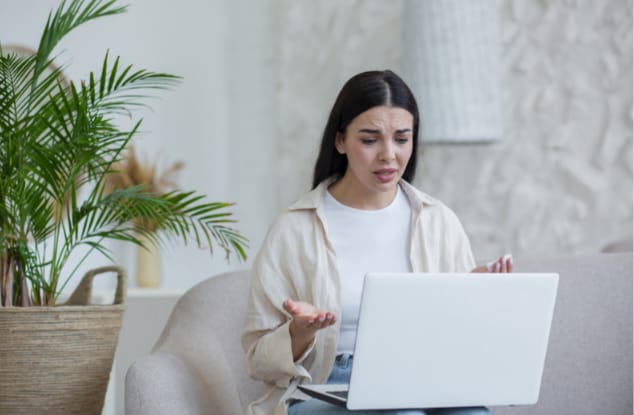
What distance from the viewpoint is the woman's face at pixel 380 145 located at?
206cm

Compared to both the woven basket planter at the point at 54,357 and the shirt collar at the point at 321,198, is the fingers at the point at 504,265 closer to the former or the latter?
the shirt collar at the point at 321,198

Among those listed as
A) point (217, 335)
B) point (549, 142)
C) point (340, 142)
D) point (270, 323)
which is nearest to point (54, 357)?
point (217, 335)

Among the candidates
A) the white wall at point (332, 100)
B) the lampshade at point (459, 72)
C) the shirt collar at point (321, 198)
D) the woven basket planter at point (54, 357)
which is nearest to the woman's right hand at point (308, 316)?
the shirt collar at point (321, 198)

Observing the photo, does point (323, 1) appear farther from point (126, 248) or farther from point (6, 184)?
point (6, 184)

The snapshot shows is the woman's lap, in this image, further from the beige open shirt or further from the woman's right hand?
the woman's right hand

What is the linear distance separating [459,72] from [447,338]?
180cm

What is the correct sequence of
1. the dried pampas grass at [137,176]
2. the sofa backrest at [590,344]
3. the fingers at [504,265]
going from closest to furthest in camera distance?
1. the fingers at [504,265]
2. the sofa backrest at [590,344]
3. the dried pampas grass at [137,176]

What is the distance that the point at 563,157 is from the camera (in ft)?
11.3

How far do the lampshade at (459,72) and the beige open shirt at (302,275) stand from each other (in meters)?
1.17

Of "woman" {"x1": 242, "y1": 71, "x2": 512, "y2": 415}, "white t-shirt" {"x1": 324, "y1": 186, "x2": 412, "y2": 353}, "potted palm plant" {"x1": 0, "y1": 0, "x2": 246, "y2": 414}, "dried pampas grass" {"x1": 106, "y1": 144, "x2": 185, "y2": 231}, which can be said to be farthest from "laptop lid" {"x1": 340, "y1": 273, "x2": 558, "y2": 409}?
"dried pampas grass" {"x1": 106, "y1": 144, "x2": 185, "y2": 231}

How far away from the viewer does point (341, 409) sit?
73.7 inches

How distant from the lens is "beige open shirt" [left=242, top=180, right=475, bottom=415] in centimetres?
199

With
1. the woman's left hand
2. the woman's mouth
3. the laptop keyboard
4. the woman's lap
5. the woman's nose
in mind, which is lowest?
the woman's lap

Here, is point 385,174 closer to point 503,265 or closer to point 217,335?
point 503,265
